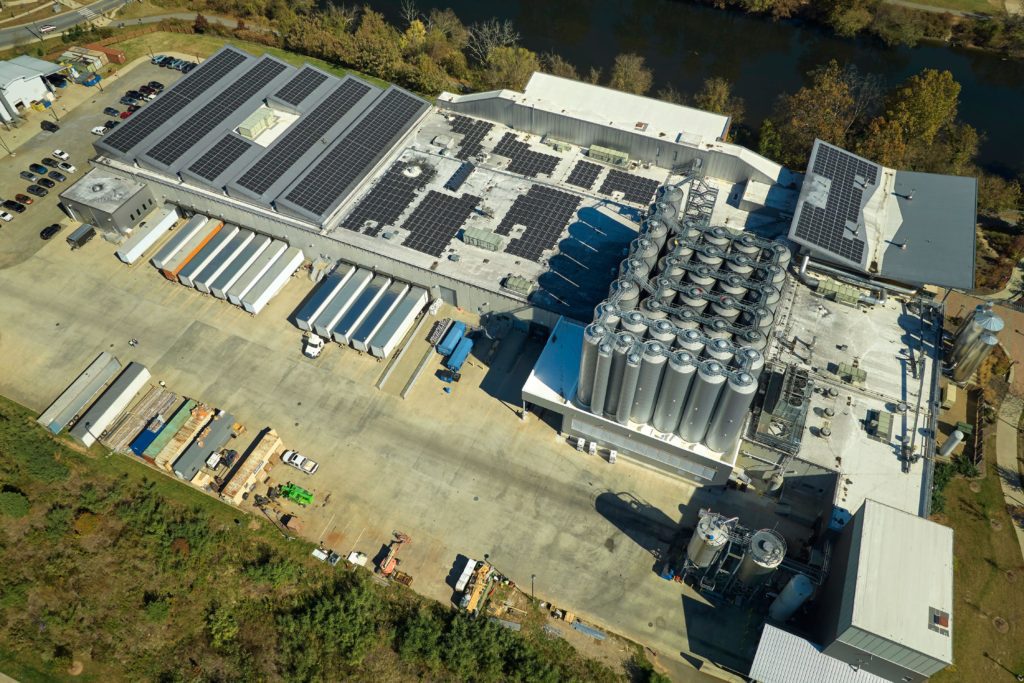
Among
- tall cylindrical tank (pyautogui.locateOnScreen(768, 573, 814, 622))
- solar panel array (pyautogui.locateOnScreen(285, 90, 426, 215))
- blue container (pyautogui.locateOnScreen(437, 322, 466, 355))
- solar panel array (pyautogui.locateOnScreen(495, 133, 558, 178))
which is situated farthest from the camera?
solar panel array (pyautogui.locateOnScreen(495, 133, 558, 178))

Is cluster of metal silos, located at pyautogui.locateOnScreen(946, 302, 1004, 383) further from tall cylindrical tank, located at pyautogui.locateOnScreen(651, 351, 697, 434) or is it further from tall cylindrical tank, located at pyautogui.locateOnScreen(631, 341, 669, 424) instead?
tall cylindrical tank, located at pyautogui.locateOnScreen(631, 341, 669, 424)

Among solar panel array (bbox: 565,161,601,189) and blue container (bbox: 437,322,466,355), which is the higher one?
solar panel array (bbox: 565,161,601,189)

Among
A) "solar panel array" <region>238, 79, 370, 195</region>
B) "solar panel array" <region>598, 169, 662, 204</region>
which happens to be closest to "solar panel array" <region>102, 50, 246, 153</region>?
"solar panel array" <region>238, 79, 370, 195</region>

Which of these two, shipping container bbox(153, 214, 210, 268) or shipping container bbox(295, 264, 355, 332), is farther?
shipping container bbox(153, 214, 210, 268)

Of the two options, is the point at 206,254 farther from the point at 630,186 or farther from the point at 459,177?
the point at 630,186

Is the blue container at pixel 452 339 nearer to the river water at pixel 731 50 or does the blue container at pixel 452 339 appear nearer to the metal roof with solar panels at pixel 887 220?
the metal roof with solar panels at pixel 887 220

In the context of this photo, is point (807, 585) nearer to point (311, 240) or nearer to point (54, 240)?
point (311, 240)

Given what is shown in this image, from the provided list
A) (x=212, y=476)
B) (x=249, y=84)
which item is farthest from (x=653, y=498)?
(x=249, y=84)
